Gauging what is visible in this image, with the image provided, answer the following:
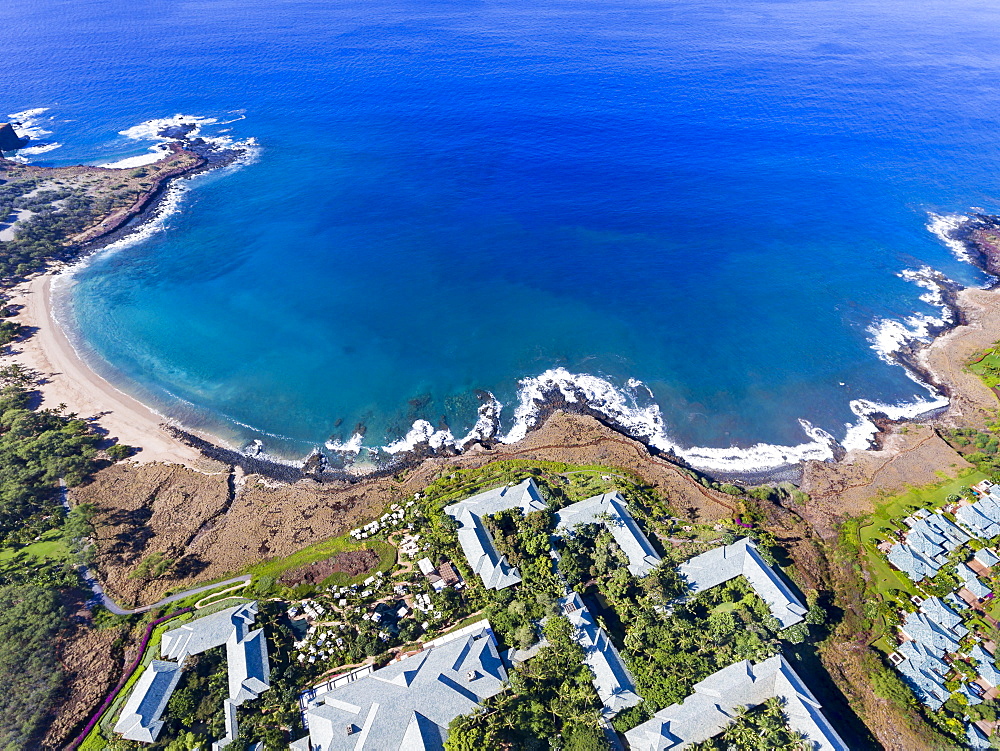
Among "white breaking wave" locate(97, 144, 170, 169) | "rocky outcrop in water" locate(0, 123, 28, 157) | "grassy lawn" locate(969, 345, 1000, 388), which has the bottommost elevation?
"grassy lawn" locate(969, 345, 1000, 388)

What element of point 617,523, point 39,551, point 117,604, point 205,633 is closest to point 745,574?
point 617,523

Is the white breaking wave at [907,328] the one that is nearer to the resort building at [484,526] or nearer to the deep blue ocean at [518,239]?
the deep blue ocean at [518,239]

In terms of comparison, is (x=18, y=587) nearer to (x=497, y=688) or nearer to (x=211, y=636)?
(x=211, y=636)

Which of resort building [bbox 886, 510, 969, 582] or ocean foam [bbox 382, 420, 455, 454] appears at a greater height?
resort building [bbox 886, 510, 969, 582]

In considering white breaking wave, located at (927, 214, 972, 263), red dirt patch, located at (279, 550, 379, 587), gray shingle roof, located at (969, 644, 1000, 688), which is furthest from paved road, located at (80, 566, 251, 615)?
white breaking wave, located at (927, 214, 972, 263)

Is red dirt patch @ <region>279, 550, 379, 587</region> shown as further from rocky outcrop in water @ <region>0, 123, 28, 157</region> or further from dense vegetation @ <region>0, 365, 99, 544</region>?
rocky outcrop in water @ <region>0, 123, 28, 157</region>

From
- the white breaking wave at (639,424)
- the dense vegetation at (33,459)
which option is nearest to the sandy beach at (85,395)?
the dense vegetation at (33,459)
